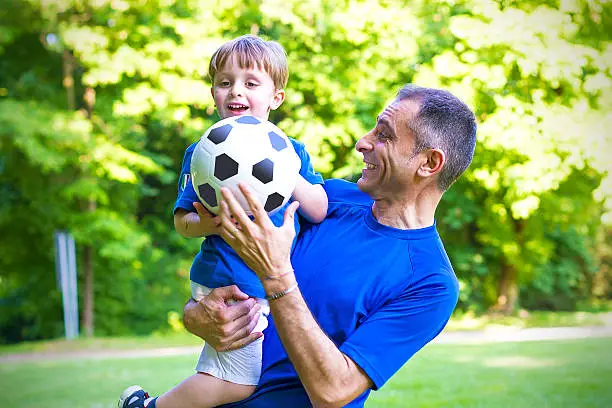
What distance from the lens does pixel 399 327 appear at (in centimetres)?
246

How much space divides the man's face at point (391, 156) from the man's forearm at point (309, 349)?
2.00ft

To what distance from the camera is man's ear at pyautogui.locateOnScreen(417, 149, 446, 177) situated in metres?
2.67

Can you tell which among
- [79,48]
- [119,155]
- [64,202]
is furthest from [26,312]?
[79,48]

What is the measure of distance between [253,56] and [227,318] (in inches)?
42.6

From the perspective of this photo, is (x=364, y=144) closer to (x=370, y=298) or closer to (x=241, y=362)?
(x=370, y=298)

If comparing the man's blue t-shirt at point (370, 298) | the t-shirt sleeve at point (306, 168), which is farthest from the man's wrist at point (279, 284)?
the t-shirt sleeve at point (306, 168)

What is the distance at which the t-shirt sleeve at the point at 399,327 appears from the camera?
7.86 ft

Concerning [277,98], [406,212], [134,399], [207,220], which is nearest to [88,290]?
[134,399]

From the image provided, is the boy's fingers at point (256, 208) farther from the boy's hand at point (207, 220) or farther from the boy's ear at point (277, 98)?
the boy's ear at point (277, 98)

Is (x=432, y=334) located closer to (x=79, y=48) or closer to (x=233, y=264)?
(x=233, y=264)

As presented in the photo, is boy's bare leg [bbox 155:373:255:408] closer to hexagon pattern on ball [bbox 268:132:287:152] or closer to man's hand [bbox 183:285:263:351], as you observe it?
man's hand [bbox 183:285:263:351]

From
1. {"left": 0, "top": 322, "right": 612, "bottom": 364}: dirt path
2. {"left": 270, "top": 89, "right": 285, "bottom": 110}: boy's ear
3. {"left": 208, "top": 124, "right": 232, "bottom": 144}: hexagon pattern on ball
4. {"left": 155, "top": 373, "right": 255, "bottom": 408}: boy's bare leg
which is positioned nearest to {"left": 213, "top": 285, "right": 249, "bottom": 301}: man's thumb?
{"left": 155, "top": 373, "right": 255, "bottom": 408}: boy's bare leg

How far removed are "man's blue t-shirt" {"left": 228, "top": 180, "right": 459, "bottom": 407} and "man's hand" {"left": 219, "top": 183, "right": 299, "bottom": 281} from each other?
1.10 feet

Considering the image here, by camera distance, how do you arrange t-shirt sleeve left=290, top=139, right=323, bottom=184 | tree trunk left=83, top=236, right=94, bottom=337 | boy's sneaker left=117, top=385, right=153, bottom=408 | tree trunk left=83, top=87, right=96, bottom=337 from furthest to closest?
tree trunk left=83, top=236, right=94, bottom=337 < tree trunk left=83, top=87, right=96, bottom=337 < boy's sneaker left=117, top=385, right=153, bottom=408 < t-shirt sleeve left=290, top=139, right=323, bottom=184
